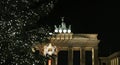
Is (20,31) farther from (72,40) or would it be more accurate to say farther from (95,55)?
(95,55)

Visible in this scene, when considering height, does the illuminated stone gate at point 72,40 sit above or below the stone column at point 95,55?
above

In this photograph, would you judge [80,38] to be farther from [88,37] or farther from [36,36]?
[36,36]

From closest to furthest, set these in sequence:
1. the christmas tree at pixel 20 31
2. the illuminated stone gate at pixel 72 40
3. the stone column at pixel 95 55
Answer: the christmas tree at pixel 20 31 → the illuminated stone gate at pixel 72 40 → the stone column at pixel 95 55

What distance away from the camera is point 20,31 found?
581 inches

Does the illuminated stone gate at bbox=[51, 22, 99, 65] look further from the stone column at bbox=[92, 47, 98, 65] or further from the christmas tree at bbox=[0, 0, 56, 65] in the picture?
the christmas tree at bbox=[0, 0, 56, 65]

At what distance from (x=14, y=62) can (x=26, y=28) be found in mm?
1494

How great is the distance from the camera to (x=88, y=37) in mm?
92938

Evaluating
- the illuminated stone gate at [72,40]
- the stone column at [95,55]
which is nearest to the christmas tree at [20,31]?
the illuminated stone gate at [72,40]

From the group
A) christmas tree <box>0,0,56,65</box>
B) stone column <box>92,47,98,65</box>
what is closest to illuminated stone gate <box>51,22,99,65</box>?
stone column <box>92,47,98,65</box>

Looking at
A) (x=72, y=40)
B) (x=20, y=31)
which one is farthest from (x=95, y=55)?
(x=20, y=31)

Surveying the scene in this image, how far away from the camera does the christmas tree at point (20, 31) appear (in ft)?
47.6

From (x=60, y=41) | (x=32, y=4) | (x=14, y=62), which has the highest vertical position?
(x=32, y=4)

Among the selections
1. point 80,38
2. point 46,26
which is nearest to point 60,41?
point 80,38

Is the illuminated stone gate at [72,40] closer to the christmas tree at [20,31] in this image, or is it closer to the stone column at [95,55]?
the stone column at [95,55]
